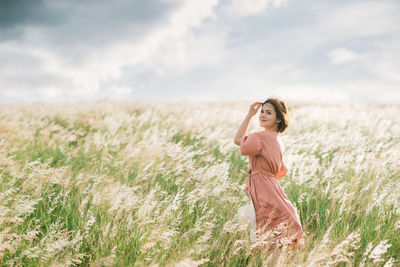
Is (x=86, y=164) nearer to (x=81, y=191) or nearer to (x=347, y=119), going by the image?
(x=81, y=191)

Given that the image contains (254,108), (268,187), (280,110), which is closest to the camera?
(268,187)

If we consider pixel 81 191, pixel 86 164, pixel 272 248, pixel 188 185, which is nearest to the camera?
pixel 272 248

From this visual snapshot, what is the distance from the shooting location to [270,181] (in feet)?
8.00

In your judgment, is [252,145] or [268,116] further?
Result: [268,116]

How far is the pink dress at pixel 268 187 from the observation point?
2314mm

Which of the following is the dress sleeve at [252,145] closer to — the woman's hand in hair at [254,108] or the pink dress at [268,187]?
the pink dress at [268,187]

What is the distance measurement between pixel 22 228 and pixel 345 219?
319cm

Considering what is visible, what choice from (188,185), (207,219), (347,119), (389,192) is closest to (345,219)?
(389,192)

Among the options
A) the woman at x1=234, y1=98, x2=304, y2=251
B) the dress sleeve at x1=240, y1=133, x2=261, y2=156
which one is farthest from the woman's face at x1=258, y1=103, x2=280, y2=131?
the dress sleeve at x1=240, y1=133, x2=261, y2=156

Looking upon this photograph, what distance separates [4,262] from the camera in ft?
6.69

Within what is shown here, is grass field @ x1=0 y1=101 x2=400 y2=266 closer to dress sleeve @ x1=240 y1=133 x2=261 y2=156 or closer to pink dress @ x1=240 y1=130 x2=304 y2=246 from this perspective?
pink dress @ x1=240 y1=130 x2=304 y2=246

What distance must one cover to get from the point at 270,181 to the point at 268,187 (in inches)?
2.6

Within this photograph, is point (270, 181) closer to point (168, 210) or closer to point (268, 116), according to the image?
point (268, 116)

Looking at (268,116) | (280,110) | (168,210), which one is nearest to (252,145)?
(268,116)
